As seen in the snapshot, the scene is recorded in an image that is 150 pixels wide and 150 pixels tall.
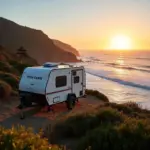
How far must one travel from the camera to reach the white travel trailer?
44.2 feet

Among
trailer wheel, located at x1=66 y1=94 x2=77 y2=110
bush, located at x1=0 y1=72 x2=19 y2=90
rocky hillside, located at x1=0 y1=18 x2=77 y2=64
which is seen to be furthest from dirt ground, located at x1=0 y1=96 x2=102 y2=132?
rocky hillside, located at x1=0 y1=18 x2=77 y2=64

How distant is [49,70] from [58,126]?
4.54m

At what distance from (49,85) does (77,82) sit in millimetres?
2495

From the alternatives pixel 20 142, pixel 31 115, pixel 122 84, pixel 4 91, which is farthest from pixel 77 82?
pixel 122 84

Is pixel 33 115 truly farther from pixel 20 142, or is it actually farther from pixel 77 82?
pixel 20 142

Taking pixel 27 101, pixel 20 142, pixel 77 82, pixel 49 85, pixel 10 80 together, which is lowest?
pixel 27 101

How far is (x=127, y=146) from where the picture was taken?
6.91m

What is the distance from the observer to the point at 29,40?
104 m

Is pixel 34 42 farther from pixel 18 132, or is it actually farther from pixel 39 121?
pixel 18 132

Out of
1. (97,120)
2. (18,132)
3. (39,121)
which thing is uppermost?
(18,132)

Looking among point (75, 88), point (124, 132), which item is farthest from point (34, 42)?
point (124, 132)

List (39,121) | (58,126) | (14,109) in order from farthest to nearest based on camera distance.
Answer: (14,109), (39,121), (58,126)

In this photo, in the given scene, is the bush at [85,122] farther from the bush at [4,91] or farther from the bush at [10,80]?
the bush at [10,80]

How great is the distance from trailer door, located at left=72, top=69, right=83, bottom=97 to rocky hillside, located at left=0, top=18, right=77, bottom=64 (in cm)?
8611
